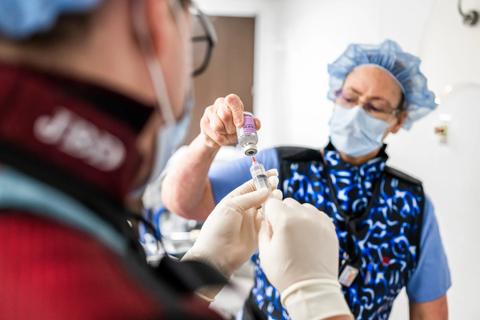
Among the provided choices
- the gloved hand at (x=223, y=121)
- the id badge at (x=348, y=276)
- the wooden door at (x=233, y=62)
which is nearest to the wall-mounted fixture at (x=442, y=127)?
the id badge at (x=348, y=276)

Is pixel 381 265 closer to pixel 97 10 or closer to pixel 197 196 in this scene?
pixel 197 196

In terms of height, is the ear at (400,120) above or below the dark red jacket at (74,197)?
below

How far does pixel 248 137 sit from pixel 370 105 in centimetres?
55

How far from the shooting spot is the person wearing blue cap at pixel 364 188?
3.85 feet

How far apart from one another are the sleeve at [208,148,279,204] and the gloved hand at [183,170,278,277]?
329 mm

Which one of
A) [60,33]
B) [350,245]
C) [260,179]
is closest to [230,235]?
[260,179]

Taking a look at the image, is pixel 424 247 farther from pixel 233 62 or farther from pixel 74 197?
pixel 233 62

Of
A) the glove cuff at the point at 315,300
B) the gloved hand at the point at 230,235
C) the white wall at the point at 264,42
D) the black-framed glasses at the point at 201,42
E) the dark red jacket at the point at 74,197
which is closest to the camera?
the dark red jacket at the point at 74,197

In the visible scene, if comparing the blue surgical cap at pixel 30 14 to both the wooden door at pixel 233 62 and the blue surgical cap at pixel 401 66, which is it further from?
the wooden door at pixel 233 62

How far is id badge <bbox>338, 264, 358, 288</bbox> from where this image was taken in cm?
116

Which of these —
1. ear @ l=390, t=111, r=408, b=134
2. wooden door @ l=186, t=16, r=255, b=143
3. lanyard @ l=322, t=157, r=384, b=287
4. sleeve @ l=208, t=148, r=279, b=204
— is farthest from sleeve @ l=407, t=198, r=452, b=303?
wooden door @ l=186, t=16, r=255, b=143

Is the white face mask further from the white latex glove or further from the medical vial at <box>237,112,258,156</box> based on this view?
the medical vial at <box>237,112,258,156</box>

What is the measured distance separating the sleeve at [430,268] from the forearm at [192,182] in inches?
24.3

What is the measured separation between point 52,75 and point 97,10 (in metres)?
0.07
